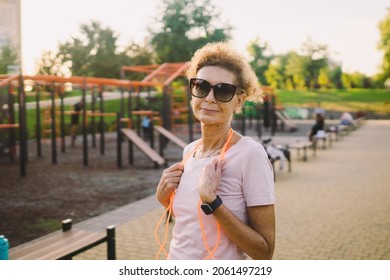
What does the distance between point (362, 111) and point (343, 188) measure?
21599mm

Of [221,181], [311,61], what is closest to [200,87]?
[221,181]

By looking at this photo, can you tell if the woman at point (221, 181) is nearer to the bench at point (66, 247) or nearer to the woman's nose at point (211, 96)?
the woman's nose at point (211, 96)

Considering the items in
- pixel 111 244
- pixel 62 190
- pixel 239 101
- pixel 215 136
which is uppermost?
pixel 239 101

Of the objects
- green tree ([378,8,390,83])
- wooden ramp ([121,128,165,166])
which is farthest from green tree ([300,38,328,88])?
green tree ([378,8,390,83])

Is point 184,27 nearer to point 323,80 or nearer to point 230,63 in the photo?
point 230,63

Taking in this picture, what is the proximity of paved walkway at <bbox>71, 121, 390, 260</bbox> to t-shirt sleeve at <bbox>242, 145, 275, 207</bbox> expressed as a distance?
2.57 metres

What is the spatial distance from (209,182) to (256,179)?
0.51 ft

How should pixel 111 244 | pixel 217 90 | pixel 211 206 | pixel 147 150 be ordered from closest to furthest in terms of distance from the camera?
pixel 211 206
pixel 217 90
pixel 111 244
pixel 147 150

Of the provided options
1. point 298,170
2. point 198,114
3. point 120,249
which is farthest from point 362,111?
point 198,114

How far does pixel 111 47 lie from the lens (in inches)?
914

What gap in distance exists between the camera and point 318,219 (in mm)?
5031

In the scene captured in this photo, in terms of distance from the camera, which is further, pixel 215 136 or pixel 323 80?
pixel 323 80

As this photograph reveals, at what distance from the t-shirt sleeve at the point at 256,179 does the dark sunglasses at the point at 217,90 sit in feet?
0.75

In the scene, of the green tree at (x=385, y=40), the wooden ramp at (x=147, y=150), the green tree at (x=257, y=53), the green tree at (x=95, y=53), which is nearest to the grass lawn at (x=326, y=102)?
the green tree at (x=95, y=53)
